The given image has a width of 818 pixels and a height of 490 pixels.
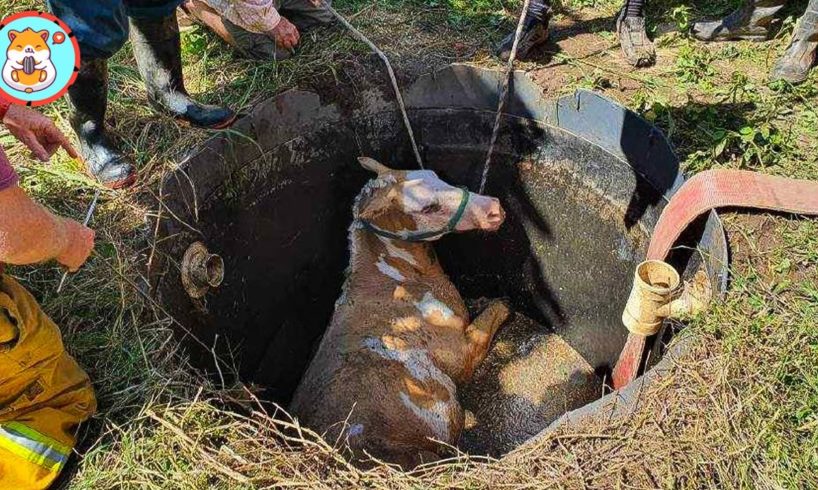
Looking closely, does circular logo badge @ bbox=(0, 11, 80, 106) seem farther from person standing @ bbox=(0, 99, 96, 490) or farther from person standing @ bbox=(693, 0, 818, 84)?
person standing @ bbox=(693, 0, 818, 84)

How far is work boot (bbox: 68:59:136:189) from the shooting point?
3924 millimetres

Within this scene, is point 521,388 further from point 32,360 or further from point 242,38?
point 32,360

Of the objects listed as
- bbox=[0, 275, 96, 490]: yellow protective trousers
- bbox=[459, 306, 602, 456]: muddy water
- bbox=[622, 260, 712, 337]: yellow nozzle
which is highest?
bbox=[0, 275, 96, 490]: yellow protective trousers

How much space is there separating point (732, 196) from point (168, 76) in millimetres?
3413

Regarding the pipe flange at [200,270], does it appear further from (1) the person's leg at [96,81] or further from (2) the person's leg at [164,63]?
(2) the person's leg at [164,63]

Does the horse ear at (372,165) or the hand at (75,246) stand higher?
the hand at (75,246)

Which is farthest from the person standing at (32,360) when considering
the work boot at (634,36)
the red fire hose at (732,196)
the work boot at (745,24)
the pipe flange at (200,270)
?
the work boot at (745,24)

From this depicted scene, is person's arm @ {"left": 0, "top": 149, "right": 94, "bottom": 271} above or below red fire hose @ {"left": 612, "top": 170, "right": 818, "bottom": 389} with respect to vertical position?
above

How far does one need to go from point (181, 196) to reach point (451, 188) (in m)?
1.73

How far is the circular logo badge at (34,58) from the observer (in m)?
2.60

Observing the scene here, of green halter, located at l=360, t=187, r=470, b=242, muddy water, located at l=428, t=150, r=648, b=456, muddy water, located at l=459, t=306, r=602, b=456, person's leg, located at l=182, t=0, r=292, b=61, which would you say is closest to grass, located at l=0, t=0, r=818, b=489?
person's leg, located at l=182, t=0, r=292, b=61

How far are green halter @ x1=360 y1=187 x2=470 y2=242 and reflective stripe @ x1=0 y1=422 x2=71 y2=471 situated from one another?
101 inches

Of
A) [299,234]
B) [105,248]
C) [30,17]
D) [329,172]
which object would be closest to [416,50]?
[329,172]

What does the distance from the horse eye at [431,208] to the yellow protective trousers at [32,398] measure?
2.47m
